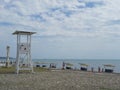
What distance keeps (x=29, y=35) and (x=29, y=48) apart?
153cm

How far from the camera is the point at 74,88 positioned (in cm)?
1884

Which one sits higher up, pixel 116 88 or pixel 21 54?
pixel 21 54

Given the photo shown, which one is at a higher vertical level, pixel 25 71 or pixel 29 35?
pixel 29 35

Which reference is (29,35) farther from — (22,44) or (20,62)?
(20,62)

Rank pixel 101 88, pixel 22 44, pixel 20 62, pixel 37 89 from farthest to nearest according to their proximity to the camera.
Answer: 1. pixel 20 62
2. pixel 22 44
3. pixel 101 88
4. pixel 37 89

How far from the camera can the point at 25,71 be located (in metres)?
35.9

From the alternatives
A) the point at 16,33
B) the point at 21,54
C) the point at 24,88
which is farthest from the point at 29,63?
the point at 24,88

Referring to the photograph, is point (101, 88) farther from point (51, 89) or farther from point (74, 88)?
point (51, 89)

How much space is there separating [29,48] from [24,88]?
15.7m

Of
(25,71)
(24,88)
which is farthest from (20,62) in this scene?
(24,88)

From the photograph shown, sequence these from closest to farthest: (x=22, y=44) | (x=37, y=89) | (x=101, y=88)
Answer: (x=37, y=89)
(x=101, y=88)
(x=22, y=44)

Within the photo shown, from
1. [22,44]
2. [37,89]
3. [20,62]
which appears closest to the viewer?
[37,89]

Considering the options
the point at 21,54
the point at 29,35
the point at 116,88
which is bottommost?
the point at 116,88

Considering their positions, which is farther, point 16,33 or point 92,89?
point 16,33
